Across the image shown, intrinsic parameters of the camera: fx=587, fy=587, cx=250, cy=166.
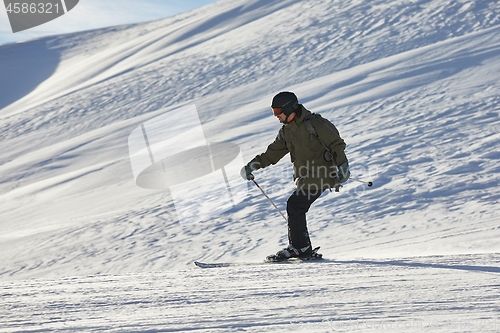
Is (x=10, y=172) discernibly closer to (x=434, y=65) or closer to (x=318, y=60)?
(x=318, y=60)

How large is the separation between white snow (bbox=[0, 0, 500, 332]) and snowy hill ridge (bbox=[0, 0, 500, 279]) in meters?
0.05

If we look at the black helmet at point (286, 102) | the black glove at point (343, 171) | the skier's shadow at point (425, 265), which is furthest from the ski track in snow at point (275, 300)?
the black helmet at point (286, 102)

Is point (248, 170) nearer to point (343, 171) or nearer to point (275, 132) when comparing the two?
point (343, 171)

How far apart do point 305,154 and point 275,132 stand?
7880mm

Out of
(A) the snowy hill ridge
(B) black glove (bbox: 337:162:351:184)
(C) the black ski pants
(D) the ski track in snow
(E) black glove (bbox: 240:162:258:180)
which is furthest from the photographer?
(A) the snowy hill ridge

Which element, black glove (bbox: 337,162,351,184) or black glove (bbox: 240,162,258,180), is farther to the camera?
black glove (bbox: 240,162,258,180)

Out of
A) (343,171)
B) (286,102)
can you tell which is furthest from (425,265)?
(286,102)

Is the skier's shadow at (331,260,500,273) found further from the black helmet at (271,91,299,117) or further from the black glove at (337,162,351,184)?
the black helmet at (271,91,299,117)

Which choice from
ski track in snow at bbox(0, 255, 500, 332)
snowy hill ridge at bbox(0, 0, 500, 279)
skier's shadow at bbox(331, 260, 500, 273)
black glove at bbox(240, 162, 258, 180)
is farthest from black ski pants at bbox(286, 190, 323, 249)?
snowy hill ridge at bbox(0, 0, 500, 279)

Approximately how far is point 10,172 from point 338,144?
1233 cm

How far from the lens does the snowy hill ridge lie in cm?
692

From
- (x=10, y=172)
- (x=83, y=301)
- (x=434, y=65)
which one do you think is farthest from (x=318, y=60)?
(x=83, y=301)

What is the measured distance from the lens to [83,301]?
9.45 feet

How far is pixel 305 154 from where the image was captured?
425 centimetres
